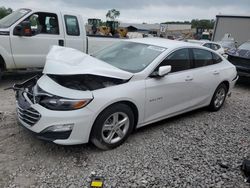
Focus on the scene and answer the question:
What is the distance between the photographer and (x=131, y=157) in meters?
3.59

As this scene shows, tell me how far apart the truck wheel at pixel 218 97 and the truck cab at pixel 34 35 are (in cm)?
419

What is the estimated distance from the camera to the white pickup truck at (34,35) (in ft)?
21.2

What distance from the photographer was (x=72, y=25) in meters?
7.43

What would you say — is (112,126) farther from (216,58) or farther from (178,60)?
(216,58)

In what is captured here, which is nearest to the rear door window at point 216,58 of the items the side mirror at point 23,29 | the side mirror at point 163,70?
the side mirror at point 163,70

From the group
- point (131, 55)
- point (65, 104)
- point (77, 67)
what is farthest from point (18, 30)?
point (65, 104)

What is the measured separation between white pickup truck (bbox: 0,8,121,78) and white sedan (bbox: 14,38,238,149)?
2.70 meters

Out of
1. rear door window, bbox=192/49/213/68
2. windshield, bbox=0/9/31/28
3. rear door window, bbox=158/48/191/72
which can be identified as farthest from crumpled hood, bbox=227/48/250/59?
windshield, bbox=0/9/31/28

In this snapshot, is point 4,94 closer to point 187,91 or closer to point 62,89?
point 62,89

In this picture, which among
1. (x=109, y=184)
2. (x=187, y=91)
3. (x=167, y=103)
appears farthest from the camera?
(x=187, y=91)

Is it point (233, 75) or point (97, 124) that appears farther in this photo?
point (233, 75)

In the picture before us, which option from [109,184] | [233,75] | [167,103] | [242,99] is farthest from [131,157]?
[242,99]

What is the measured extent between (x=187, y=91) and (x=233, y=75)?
1.90 m

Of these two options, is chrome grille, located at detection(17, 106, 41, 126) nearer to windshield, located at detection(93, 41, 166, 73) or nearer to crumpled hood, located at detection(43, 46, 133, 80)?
crumpled hood, located at detection(43, 46, 133, 80)
